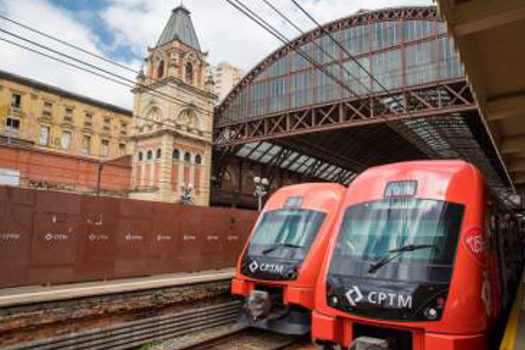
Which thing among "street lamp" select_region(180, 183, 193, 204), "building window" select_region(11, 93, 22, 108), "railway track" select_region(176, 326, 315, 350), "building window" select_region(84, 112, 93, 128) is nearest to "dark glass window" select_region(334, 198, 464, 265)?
"railway track" select_region(176, 326, 315, 350)

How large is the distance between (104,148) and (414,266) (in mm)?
48256

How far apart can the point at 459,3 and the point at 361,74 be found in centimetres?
2333

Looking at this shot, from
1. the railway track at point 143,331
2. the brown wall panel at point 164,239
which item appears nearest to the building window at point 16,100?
the brown wall panel at point 164,239

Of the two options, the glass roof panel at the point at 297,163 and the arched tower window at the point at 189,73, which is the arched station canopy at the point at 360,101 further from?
the arched tower window at the point at 189,73

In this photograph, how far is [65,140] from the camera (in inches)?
1740

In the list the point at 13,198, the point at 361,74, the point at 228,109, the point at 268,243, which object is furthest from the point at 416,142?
the point at 13,198

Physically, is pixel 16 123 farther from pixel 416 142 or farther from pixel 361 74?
pixel 416 142

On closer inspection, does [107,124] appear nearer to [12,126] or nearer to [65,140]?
[65,140]

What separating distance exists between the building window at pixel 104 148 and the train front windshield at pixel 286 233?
1712 inches

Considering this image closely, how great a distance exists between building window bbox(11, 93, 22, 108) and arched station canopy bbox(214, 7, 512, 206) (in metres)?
A: 20.6

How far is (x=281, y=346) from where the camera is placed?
24.8 ft

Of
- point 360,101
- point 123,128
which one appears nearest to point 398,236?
point 360,101

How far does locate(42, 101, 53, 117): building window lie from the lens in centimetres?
4153

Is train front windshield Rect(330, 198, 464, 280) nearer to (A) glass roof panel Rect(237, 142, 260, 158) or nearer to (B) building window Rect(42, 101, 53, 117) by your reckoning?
(A) glass roof panel Rect(237, 142, 260, 158)
